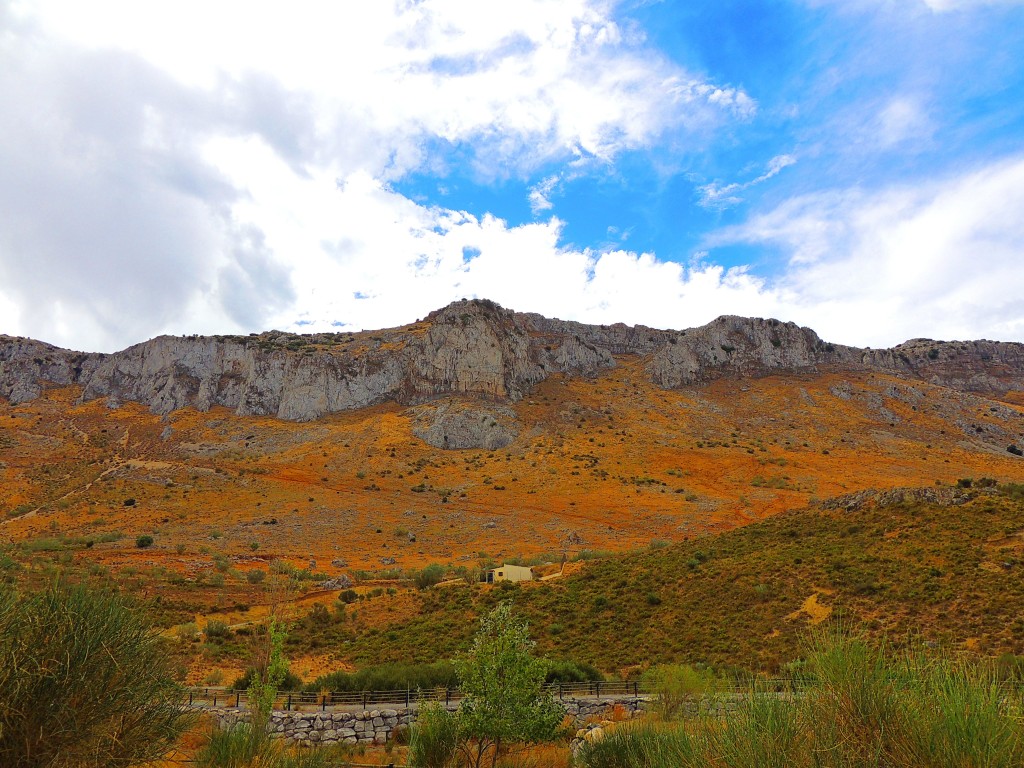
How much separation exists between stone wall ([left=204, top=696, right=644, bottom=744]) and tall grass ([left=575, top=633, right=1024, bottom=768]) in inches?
485

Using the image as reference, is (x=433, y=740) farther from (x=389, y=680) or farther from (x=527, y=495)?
(x=527, y=495)

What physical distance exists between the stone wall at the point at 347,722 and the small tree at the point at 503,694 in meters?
4.52

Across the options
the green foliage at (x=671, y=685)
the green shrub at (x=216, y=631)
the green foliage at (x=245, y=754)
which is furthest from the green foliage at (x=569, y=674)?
the green shrub at (x=216, y=631)

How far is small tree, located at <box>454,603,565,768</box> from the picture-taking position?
37.4 feet

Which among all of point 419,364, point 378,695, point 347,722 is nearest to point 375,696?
point 378,695

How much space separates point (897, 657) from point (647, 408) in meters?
87.3

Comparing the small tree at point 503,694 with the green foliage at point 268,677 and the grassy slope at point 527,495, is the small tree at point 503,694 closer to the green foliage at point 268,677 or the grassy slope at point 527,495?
the green foliage at point 268,677

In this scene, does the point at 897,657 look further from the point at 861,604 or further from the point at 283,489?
the point at 283,489

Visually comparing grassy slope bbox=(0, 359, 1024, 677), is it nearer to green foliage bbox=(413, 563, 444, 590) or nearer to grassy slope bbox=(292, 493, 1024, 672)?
grassy slope bbox=(292, 493, 1024, 672)

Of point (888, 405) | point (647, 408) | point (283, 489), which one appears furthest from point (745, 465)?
point (283, 489)

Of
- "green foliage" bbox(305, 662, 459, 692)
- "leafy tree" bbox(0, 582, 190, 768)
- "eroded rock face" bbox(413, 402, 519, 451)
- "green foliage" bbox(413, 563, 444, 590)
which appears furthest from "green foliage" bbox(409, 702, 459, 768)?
"eroded rock face" bbox(413, 402, 519, 451)

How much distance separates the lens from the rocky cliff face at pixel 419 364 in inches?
3511

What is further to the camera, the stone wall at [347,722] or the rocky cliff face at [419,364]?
the rocky cliff face at [419,364]

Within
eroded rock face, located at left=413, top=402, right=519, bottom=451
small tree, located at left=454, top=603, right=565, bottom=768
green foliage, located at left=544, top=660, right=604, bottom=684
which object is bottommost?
green foliage, located at left=544, top=660, right=604, bottom=684
